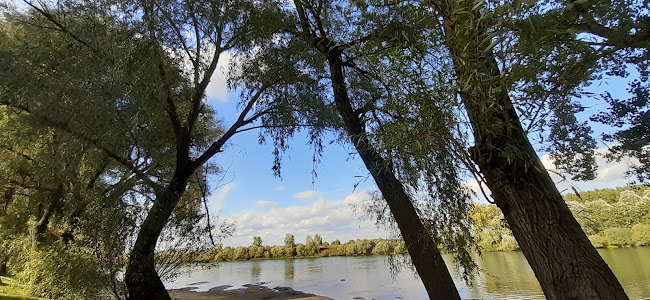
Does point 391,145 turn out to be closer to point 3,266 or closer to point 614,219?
point 614,219

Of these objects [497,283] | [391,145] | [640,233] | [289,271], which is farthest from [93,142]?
[640,233]

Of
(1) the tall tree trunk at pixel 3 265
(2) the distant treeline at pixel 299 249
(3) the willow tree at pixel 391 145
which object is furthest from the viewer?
(2) the distant treeline at pixel 299 249

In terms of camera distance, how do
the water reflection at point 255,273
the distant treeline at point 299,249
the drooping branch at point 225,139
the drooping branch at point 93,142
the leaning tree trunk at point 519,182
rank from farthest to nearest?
1. the distant treeline at point 299,249
2. the water reflection at point 255,273
3. the drooping branch at point 225,139
4. the drooping branch at point 93,142
5. the leaning tree trunk at point 519,182

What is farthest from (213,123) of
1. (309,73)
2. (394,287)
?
(394,287)

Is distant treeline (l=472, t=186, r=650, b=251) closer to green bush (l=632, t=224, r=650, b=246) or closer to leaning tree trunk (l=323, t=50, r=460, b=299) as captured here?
green bush (l=632, t=224, r=650, b=246)

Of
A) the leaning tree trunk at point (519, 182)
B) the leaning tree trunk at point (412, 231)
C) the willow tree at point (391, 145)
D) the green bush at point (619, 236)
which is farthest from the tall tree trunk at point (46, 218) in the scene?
the green bush at point (619, 236)

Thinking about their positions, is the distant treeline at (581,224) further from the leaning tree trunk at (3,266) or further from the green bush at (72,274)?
the leaning tree trunk at (3,266)

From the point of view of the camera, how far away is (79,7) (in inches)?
155

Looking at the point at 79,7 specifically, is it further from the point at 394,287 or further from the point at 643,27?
the point at 394,287

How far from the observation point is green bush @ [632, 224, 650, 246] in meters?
9.91

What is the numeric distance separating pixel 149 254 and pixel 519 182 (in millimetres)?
5019

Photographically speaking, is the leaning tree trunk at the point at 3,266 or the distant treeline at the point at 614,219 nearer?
the distant treeline at the point at 614,219

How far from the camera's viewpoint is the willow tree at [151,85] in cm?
368

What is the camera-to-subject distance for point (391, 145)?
143 cm
